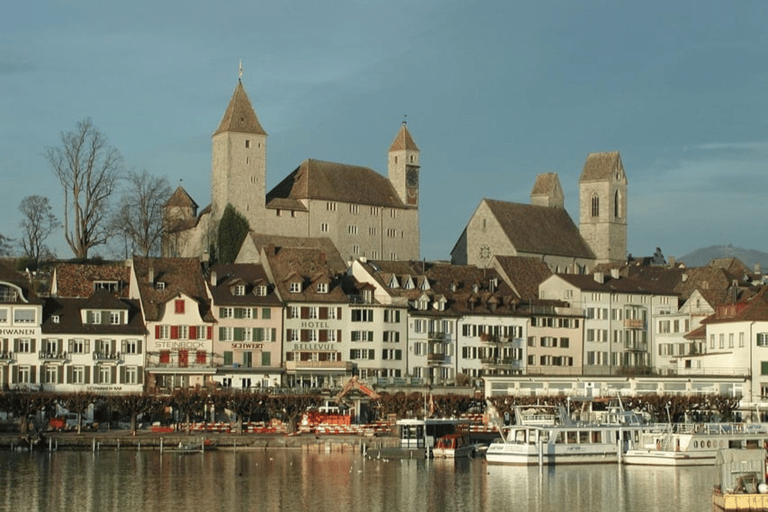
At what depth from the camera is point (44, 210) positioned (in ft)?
494

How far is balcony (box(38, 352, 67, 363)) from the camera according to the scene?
362 feet

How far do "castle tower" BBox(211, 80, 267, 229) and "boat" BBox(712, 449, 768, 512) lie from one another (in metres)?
94.1

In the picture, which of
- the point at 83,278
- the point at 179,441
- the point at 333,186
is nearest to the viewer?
the point at 179,441

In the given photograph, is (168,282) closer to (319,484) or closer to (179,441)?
(179,441)

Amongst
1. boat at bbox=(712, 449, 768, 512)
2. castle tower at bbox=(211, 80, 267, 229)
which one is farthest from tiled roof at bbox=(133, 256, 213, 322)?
boat at bbox=(712, 449, 768, 512)

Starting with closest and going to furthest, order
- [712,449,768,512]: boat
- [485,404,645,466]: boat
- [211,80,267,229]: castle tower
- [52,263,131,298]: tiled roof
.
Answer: [712,449,768,512]: boat < [485,404,645,466]: boat < [52,263,131,298]: tiled roof < [211,80,267,229]: castle tower

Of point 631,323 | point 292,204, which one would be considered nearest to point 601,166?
point 292,204

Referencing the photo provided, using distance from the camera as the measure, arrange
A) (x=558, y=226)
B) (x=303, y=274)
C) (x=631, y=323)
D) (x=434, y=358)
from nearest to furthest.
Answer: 1. (x=434, y=358)
2. (x=303, y=274)
3. (x=631, y=323)
4. (x=558, y=226)

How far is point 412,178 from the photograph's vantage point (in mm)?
178125

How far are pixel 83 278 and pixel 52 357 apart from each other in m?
13.1

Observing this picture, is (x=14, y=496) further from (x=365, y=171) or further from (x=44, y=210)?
(x=365, y=171)

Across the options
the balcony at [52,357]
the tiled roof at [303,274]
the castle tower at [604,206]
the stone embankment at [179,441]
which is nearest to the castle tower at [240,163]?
the tiled roof at [303,274]

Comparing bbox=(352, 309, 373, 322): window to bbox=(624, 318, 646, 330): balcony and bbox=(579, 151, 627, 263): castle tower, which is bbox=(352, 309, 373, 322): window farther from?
bbox=(579, 151, 627, 263): castle tower

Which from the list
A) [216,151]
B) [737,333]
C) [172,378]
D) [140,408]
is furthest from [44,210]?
[737,333]
